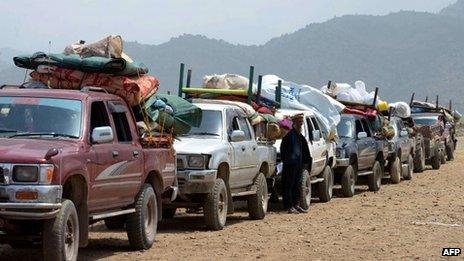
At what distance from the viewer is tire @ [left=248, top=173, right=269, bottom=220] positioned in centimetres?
1636

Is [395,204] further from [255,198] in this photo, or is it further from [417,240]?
[417,240]

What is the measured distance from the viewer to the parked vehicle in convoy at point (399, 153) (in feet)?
87.7

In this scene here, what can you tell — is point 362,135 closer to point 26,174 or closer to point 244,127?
point 244,127

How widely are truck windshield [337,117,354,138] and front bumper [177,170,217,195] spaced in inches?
369

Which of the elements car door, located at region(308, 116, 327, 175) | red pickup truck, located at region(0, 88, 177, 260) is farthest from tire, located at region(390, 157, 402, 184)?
red pickup truck, located at region(0, 88, 177, 260)

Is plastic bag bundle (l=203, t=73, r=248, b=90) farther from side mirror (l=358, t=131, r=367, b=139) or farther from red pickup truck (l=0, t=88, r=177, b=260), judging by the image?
red pickup truck (l=0, t=88, r=177, b=260)

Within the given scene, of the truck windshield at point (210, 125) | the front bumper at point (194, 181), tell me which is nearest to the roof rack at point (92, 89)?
the front bumper at point (194, 181)

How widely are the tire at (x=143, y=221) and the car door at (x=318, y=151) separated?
762 cm

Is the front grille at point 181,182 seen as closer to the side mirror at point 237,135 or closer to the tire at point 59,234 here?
the side mirror at point 237,135

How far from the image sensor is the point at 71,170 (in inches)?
378

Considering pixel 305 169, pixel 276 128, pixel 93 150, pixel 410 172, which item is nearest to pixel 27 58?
pixel 93 150

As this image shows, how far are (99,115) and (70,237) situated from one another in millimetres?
1812

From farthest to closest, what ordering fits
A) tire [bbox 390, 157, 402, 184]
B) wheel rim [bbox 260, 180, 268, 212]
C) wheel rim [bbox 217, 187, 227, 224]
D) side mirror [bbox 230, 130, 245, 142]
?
tire [bbox 390, 157, 402, 184] → wheel rim [bbox 260, 180, 268, 212] → side mirror [bbox 230, 130, 245, 142] → wheel rim [bbox 217, 187, 227, 224]

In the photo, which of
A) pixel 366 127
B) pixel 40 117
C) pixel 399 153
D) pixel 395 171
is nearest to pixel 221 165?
pixel 40 117
